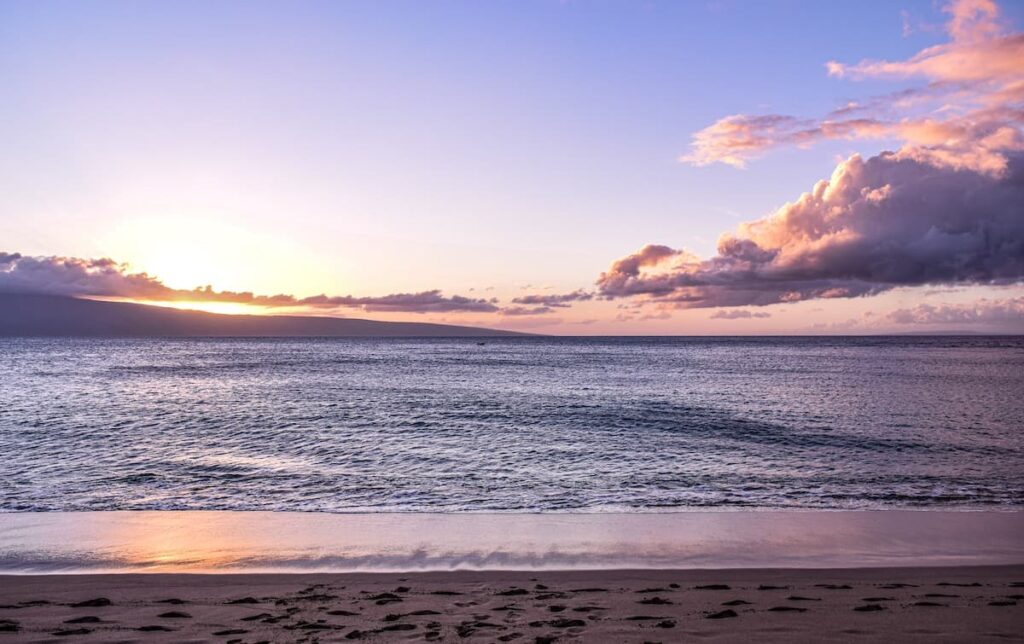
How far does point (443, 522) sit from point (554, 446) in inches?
487

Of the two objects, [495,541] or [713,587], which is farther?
[495,541]

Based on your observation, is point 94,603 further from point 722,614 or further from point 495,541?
point 722,614

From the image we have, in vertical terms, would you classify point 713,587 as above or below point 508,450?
above

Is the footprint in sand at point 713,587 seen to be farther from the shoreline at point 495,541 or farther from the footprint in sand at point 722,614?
the shoreline at point 495,541

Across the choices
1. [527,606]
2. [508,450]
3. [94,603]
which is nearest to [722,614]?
[527,606]

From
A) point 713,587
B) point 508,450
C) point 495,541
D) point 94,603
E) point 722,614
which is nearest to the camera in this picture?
point 722,614

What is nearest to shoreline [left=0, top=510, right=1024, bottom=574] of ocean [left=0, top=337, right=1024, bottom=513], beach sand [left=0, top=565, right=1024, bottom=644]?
beach sand [left=0, top=565, right=1024, bottom=644]

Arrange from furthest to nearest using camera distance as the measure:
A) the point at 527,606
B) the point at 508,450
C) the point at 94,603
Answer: the point at 508,450
the point at 94,603
the point at 527,606

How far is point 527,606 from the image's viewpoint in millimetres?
9438

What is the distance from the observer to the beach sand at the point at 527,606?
27.0ft

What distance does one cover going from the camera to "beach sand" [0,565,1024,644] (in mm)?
8234

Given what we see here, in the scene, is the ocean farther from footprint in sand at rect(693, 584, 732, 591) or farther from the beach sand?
footprint in sand at rect(693, 584, 732, 591)

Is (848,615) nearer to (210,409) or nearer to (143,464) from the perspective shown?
(143,464)

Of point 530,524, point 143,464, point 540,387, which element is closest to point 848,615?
point 530,524
